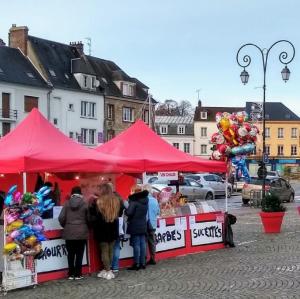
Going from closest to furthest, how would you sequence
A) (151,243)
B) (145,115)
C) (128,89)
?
(151,243) → (128,89) → (145,115)

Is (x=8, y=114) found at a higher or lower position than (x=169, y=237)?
higher

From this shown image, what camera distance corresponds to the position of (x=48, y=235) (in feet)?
33.9

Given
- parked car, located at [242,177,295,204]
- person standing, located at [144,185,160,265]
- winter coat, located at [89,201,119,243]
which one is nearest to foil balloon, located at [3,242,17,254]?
winter coat, located at [89,201,119,243]

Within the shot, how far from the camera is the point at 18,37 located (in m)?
49.6

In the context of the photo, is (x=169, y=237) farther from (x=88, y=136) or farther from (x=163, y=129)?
(x=163, y=129)

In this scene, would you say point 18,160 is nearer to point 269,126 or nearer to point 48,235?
point 48,235

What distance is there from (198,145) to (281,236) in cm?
7110

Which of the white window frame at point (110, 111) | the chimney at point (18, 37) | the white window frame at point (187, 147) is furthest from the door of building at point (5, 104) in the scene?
the white window frame at point (187, 147)

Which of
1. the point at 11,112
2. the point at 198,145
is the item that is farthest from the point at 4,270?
the point at 198,145

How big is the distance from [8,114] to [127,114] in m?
15.6

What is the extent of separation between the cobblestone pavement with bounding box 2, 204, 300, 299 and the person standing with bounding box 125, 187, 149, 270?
0.29 meters

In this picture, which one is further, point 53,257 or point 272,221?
point 272,221

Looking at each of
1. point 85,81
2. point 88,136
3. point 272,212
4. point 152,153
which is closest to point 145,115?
point 85,81

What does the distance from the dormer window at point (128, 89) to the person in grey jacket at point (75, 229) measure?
157 feet
